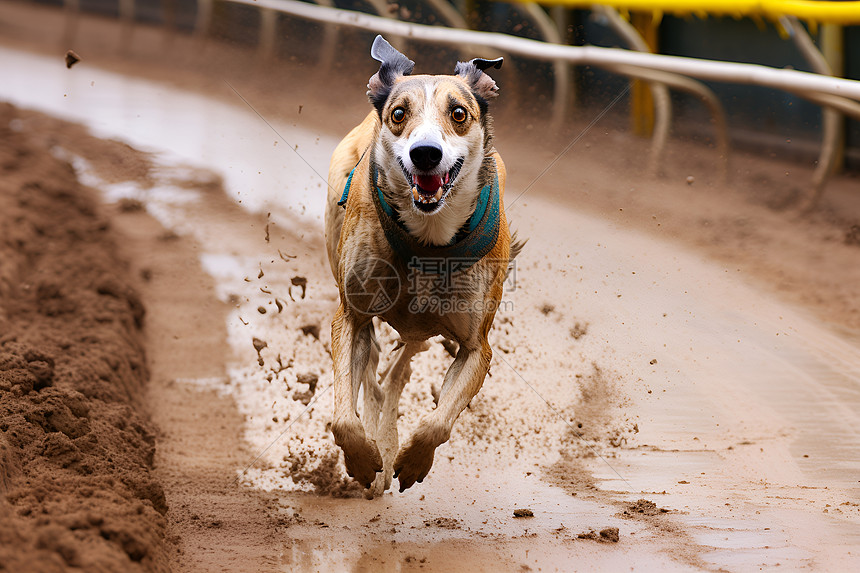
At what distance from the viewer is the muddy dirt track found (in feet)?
11.2

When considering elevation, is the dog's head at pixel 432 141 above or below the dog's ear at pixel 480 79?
below

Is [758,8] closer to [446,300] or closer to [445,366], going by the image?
[445,366]

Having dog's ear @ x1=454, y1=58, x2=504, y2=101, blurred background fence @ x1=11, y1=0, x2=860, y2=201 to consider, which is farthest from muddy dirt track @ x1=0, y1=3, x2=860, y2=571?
dog's ear @ x1=454, y1=58, x2=504, y2=101

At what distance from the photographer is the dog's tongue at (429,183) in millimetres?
3066

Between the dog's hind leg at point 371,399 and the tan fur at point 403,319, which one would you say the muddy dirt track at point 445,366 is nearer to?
the dog's hind leg at point 371,399

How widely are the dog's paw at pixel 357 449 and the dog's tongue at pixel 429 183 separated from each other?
84cm

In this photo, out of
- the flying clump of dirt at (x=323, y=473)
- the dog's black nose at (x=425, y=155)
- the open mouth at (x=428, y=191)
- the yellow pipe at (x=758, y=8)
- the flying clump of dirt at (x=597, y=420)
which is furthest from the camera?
the yellow pipe at (x=758, y=8)

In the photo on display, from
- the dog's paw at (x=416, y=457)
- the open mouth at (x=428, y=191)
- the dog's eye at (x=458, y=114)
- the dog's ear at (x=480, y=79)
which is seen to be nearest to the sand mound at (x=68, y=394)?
the dog's paw at (x=416, y=457)

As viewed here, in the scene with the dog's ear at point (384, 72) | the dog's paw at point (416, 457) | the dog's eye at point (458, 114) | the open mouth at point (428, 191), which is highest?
the dog's ear at point (384, 72)

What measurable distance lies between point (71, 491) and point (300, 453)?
1530mm

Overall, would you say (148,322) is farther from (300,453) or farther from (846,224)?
(846,224)

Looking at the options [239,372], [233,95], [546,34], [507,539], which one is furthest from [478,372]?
[233,95]

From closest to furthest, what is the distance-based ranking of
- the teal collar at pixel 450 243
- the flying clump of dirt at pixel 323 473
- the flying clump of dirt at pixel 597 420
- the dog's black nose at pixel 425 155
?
the dog's black nose at pixel 425 155 → the teal collar at pixel 450 243 → the flying clump of dirt at pixel 323 473 → the flying clump of dirt at pixel 597 420

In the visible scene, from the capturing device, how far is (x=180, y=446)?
14.9ft
